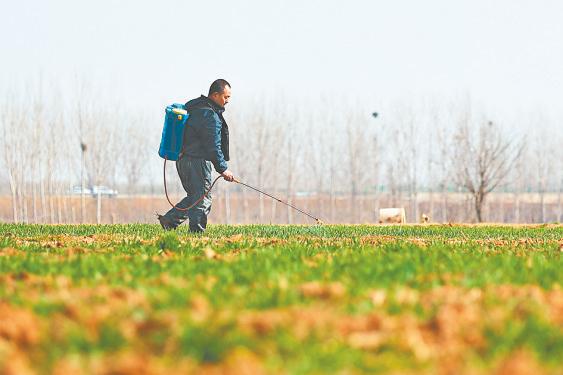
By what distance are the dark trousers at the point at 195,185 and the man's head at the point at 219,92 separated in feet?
3.02

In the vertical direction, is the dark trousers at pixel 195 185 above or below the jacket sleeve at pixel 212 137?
below

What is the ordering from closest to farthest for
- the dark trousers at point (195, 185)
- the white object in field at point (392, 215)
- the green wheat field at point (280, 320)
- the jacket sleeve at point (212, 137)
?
1. the green wheat field at point (280, 320)
2. the jacket sleeve at point (212, 137)
3. the dark trousers at point (195, 185)
4. the white object in field at point (392, 215)

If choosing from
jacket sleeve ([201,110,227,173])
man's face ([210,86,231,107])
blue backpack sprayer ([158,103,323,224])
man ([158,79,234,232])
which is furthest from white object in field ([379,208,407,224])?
jacket sleeve ([201,110,227,173])

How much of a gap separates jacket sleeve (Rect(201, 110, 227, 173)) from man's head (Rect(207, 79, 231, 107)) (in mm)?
300

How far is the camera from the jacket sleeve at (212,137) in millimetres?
11516

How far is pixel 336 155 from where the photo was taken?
1647 inches

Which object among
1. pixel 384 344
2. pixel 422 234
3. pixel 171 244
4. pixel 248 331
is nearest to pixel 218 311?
pixel 248 331

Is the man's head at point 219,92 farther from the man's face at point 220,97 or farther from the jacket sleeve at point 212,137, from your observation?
the jacket sleeve at point 212,137

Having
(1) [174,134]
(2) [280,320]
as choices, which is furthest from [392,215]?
(2) [280,320]

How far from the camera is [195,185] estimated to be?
38.5 ft

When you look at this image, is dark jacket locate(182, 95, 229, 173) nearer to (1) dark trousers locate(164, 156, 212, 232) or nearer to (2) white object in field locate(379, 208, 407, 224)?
(1) dark trousers locate(164, 156, 212, 232)

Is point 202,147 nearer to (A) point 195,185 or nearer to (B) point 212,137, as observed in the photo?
(B) point 212,137

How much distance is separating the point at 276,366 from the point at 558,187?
4631 cm

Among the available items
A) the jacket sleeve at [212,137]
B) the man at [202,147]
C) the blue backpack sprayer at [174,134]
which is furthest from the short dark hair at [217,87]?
the blue backpack sprayer at [174,134]
